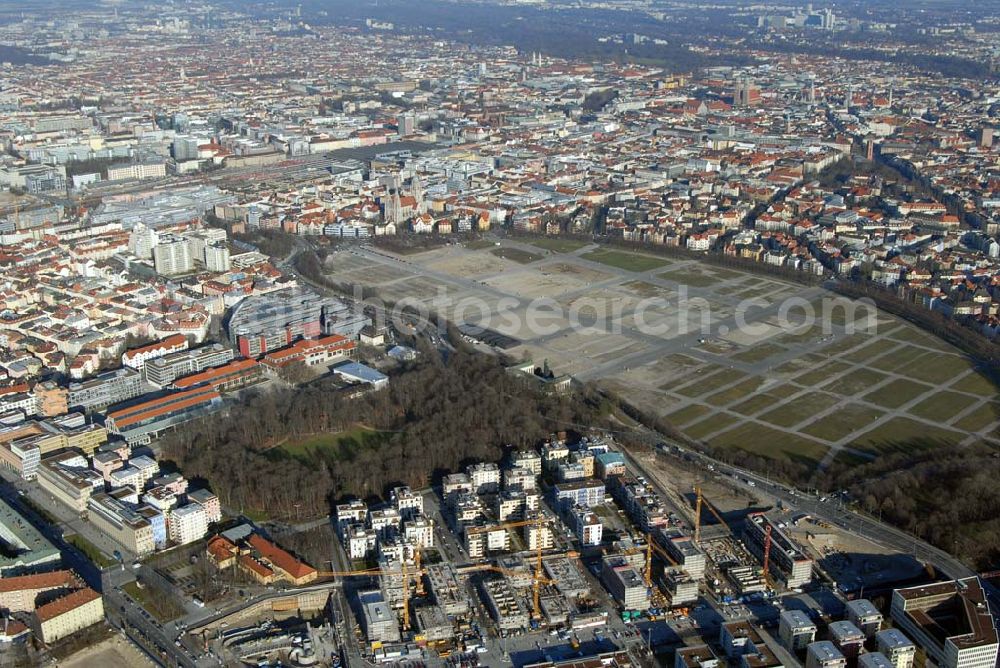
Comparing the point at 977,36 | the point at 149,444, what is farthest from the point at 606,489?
the point at 977,36

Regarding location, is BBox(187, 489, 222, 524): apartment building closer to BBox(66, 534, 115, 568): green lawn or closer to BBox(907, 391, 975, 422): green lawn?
BBox(66, 534, 115, 568): green lawn

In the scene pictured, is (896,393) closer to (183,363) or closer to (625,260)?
(625,260)

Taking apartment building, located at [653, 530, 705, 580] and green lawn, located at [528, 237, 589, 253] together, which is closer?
apartment building, located at [653, 530, 705, 580]

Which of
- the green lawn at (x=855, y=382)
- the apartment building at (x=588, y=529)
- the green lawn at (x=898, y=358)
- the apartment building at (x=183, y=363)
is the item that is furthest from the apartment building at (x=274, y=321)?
the green lawn at (x=898, y=358)

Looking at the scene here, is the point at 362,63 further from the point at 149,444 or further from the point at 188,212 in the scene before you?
the point at 149,444

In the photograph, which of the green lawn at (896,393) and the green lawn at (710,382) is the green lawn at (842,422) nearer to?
the green lawn at (896,393)

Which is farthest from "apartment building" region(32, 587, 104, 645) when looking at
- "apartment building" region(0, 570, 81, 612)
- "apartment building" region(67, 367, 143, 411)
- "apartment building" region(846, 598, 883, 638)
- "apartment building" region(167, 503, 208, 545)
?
"apartment building" region(846, 598, 883, 638)
